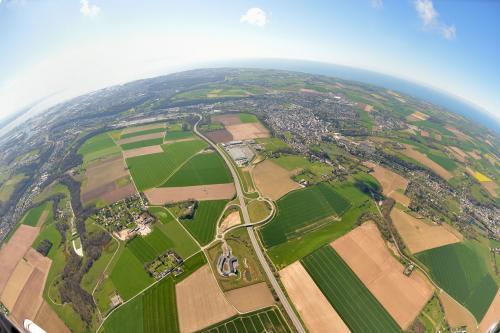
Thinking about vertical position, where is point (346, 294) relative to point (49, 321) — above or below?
above

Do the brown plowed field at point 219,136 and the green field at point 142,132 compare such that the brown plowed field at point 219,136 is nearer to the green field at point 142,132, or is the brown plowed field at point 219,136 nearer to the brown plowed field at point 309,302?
the green field at point 142,132

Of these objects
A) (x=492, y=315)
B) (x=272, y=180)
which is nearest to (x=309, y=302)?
(x=492, y=315)

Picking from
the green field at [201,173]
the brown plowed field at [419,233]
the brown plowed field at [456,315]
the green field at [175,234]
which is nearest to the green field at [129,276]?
the green field at [175,234]

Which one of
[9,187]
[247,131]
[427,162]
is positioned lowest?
[9,187]

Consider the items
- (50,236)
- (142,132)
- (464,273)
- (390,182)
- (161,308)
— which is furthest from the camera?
(142,132)

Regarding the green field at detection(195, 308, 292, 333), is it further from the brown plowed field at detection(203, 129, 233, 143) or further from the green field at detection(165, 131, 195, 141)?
the green field at detection(165, 131, 195, 141)

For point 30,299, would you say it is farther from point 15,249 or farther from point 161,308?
point 161,308

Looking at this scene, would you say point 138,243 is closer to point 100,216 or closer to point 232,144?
point 100,216
